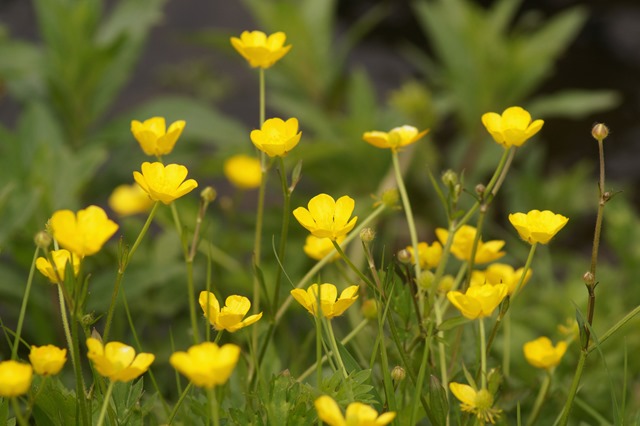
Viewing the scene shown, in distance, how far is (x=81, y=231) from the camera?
0.71 m

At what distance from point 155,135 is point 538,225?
381 millimetres

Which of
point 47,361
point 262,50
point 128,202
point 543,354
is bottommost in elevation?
point 128,202

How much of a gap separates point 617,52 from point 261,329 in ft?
8.21

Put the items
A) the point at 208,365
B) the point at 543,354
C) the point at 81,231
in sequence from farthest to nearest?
the point at 543,354, the point at 81,231, the point at 208,365

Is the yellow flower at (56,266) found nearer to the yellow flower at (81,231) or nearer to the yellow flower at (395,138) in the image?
the yellow flower at (81,231)

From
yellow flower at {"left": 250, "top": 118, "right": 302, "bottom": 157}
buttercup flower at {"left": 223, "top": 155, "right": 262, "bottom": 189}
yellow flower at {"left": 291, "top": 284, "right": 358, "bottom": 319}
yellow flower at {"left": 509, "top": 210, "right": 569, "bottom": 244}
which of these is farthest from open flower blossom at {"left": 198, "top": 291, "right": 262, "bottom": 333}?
buttercup flower at {"left": 223, "top": 155, "right": 262, "bottom": 189}

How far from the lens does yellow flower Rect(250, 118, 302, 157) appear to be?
84 cm

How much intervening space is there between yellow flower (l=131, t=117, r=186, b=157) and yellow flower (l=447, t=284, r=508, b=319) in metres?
0.33

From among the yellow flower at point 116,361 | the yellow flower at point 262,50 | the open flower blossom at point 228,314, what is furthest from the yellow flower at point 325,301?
the yellow flower at point 262,50

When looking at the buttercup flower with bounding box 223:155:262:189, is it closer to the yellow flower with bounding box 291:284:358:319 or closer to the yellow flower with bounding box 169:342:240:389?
the yellow flower with bounding box 291:284:358:319

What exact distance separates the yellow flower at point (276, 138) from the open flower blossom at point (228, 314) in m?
0.14

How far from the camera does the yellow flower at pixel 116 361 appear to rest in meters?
0.68

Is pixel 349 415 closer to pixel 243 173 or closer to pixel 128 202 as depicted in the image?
pixel 243 173

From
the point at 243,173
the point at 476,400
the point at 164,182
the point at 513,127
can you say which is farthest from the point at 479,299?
the point at 243,173
